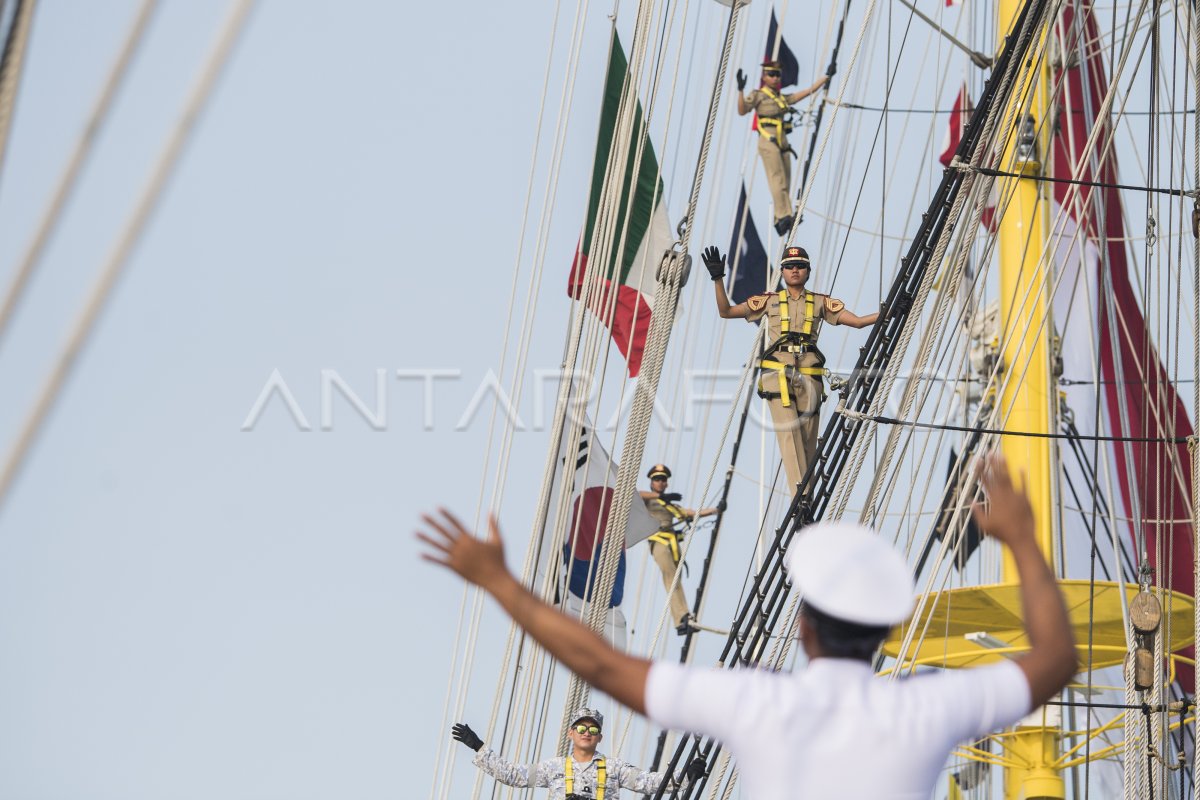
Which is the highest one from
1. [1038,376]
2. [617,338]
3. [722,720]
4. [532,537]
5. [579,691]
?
[1038,376]

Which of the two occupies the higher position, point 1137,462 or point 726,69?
point 1137,462

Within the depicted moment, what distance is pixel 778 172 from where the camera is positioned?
15344mm

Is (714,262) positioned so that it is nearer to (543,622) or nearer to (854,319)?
(854,319)

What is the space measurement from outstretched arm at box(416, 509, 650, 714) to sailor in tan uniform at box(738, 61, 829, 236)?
1281 centimetres

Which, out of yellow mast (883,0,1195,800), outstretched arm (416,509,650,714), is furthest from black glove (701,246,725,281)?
outstretched arm (416,509,650,714)

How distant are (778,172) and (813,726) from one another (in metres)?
13.4

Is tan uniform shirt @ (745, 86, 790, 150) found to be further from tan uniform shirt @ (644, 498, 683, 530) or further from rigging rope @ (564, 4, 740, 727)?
rigging rope @ (564, 4, 740, 727)

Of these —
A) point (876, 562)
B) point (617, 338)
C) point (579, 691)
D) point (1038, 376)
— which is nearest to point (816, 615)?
point (876, 562)

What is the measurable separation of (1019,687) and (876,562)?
24 cm

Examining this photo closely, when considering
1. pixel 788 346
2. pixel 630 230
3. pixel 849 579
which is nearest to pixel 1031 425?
pixel 630 230

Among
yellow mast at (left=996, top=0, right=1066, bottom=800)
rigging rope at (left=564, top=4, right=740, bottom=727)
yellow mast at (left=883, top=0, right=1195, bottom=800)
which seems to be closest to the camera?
rigging rope at (left=564, top=4, right=740, bottom=727)

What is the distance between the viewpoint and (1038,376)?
13.2 m

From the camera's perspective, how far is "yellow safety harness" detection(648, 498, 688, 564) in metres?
13.4

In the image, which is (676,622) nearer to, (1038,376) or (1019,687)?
(1038,376)
